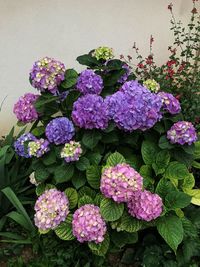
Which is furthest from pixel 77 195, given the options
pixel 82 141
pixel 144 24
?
pixel 144 24

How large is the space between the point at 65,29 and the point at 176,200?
149cm

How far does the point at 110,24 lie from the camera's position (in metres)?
2.84

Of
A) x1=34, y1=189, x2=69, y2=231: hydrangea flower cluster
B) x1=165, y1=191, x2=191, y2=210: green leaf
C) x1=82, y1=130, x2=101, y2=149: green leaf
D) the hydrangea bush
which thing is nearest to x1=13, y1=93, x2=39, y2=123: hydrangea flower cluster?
the hydrangea bush

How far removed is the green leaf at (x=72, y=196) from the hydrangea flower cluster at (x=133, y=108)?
442 millimetres

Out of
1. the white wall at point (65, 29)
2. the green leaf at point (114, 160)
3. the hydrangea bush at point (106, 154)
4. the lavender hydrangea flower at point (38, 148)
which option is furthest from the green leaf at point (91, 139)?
the white wall at point (65, 29)

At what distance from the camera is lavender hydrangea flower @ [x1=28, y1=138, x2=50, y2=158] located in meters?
2.12

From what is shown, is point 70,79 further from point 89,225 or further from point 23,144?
point 89,225

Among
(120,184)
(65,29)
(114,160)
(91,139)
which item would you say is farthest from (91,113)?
(65,29)

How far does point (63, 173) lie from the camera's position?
2072mm

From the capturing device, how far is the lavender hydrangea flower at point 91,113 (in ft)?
6.49

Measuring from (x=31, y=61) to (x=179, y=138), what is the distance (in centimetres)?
133

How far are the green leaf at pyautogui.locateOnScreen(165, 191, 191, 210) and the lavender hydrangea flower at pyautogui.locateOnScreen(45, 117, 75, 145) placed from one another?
0.61 metres

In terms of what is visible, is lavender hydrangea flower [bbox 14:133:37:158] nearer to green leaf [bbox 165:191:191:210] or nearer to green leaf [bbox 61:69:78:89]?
green leaf [bbox 61:69:78:89]

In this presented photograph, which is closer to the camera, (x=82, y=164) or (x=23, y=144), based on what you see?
(x=82, y=164)
